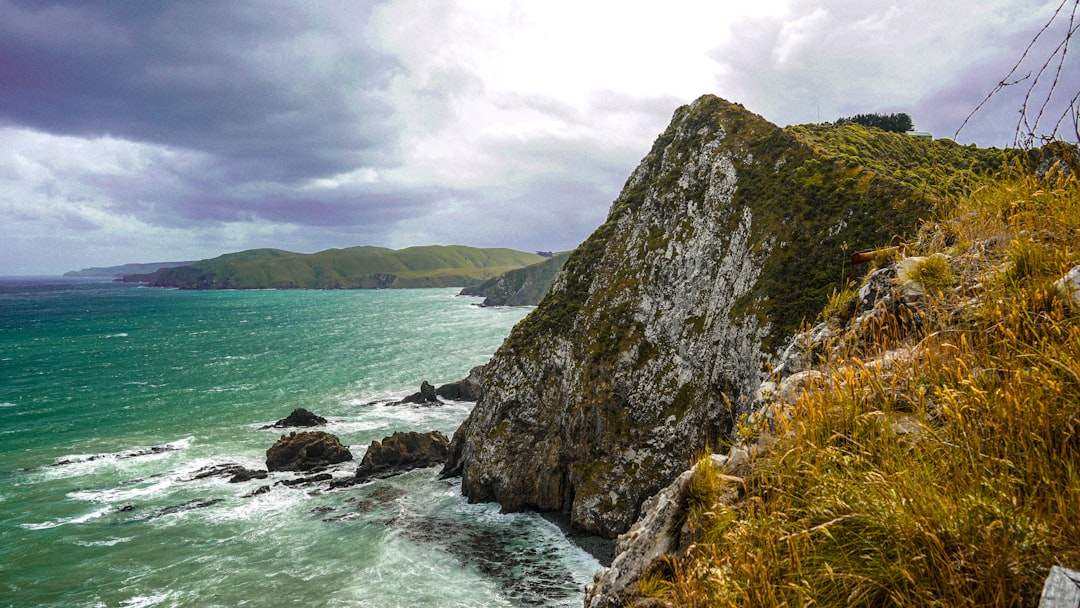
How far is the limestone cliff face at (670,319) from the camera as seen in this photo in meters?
32.1

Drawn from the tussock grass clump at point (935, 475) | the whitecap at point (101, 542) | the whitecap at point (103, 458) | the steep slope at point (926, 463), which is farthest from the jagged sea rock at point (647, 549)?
the whitecap at point (103, 458)

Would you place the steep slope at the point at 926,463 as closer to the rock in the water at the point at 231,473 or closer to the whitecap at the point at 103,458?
the rock in the water at the point at 231,473

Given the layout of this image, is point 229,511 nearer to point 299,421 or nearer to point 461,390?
point 299,421

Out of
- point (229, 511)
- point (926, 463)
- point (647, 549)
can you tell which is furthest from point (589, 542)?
point (926, 463)

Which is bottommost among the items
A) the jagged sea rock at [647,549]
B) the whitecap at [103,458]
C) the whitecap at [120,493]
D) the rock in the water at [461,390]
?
the whitecap at [120,493]

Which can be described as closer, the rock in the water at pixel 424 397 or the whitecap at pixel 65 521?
the whitecap at pixel 65 521

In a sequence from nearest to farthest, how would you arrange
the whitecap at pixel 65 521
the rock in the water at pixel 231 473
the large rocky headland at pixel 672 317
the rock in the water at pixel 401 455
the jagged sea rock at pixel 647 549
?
the jagged sea rock at pixel 647 549 < the large rocky headland at pixel 672 317 < the whitecap at pixel 65 521 < the rock in the water at pixel 231 473 < the rock in the water at pixel 401 455

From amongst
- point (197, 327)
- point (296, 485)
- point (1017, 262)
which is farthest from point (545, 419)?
point (197, 327)

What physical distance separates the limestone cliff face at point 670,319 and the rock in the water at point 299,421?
2078cm

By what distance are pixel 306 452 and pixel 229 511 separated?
8.97 m

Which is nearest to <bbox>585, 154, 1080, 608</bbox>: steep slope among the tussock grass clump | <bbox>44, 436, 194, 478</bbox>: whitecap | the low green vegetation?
the tussock grass clump

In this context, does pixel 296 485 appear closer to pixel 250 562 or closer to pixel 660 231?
pixel 250 562

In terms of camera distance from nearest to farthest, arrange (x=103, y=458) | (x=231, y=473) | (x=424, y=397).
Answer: (x=231, y=473)
(x=103, y=458)
(x=424, y=397)

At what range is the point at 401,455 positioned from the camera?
148 feet
